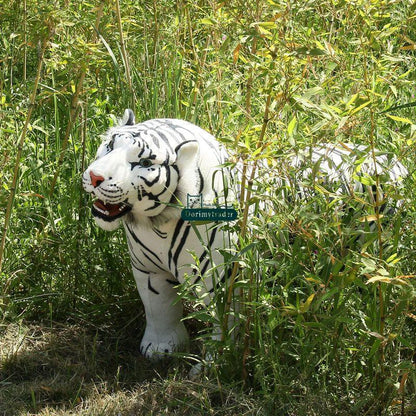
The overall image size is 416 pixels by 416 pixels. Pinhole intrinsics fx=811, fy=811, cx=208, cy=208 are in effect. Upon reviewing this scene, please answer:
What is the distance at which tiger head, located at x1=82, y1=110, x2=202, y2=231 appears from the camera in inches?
100

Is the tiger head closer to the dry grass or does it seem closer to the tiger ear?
the tiger ear

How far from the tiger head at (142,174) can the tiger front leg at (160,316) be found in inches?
12.8

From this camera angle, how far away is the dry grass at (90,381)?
8.57 ft

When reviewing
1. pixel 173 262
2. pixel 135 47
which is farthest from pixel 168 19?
pixel 173 262

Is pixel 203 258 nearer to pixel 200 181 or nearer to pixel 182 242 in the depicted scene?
pixel 182 242

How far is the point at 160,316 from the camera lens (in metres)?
2.94

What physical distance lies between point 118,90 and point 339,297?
157cm

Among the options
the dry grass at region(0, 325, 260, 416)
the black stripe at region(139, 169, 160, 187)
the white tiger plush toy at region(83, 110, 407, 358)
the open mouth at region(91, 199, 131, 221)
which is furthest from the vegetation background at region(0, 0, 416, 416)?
the open mouth at region(91, 199, 131, 221)

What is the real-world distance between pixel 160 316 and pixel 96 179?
0.65m

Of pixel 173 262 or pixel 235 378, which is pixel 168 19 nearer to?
pixel 173 262

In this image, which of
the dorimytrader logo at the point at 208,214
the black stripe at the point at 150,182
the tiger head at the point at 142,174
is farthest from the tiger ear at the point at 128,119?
the dorimytrader logo at the point at 208,214

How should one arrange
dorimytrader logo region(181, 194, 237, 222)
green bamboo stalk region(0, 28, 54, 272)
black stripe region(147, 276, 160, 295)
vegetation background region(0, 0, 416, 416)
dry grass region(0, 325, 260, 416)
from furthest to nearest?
black stripe region(147, 276, 160, 295)
green bamboo stalk region(0, 28, 54, 272)
dry grass region(0, 325, 260, 416)
dorimytrader logo region(181, 194, 237, 222)
vegetation background region(0, 0, 416, 416)

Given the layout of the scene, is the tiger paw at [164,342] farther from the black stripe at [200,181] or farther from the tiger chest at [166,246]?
the black stripe at [200,181]

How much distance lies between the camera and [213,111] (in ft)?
10.8
